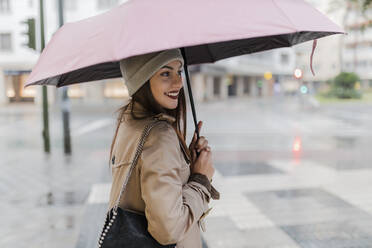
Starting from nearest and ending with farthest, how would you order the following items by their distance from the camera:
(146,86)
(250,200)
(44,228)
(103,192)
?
(146,86) → (44,228) → (250,200) → (103,192)

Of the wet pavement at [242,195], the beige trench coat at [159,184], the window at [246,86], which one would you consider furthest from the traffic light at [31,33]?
the window at [246,86]

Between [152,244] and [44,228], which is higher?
[152,244]

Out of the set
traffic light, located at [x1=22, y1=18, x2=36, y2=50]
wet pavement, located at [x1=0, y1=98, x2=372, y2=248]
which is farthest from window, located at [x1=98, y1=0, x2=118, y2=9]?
traffic light, located at [x1=22, y1=18, x2=36, y2=50]

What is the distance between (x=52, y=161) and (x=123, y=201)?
676 centimetres

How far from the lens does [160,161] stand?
1345 mm

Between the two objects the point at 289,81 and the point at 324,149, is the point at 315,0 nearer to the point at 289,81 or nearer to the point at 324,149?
the point at 289,81

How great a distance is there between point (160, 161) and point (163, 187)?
0.10 meters

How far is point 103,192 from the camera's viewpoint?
17.8 feet

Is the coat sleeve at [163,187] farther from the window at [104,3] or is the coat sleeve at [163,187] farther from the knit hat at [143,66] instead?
the window at [104,3]

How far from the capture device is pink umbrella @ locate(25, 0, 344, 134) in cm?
135

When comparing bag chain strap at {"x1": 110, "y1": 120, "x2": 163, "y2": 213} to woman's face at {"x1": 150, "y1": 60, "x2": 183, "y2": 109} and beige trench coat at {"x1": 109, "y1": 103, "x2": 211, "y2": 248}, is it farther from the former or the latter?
woman's face at {"x1": 150, "y1": 60, "x2": 183, "y2": 109}

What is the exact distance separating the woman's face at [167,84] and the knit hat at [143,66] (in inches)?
2.2

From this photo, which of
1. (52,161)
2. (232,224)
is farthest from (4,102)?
(232,224)

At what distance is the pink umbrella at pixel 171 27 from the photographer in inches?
53.1
